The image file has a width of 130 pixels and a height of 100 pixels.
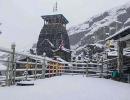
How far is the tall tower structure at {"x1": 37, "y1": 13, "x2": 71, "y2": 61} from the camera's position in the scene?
51281 millimetres

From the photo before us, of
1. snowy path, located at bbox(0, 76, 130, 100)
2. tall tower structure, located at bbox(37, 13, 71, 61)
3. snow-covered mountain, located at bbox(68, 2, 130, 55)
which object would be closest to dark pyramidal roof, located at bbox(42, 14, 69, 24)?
tall tower structure, located at bbox(37, 13, 71, 61)

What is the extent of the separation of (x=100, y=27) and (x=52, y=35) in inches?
2475

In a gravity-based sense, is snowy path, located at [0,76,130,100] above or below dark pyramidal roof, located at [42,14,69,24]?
below

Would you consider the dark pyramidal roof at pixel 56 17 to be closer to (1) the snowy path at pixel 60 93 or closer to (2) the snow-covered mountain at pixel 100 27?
(2) the snow-covered mountain at pixel 100 27

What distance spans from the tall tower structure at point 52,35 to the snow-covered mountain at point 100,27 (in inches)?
1549

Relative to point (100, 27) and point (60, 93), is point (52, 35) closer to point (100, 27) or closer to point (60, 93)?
point (60, 93)

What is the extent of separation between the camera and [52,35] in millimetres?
52719

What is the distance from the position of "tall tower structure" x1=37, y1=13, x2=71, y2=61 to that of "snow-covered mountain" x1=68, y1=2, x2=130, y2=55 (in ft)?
129

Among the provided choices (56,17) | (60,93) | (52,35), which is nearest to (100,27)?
(56,17)

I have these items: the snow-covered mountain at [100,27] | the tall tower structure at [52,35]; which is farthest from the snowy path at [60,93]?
the snow-covered mountain at [100,27]

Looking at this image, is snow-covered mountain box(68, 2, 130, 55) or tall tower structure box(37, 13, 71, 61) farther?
snow-covered mountain box(68, 2, 130, 55)

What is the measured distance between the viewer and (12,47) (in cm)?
735

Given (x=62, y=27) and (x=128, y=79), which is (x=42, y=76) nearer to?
(x=128, y=79)

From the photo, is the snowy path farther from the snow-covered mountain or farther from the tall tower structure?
the snow-covered mountain
